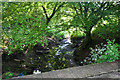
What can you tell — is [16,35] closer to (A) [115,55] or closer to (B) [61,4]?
(B) [61,4]

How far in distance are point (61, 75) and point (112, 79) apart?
775 mm

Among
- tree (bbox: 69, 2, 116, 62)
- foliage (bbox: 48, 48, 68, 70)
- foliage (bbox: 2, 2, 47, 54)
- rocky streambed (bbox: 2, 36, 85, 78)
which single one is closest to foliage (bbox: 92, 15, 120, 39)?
tree (bbox: 69, 2, 116, 62)

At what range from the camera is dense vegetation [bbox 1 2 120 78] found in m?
2.92

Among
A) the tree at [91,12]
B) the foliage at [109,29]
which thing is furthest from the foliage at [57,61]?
the tree at [91,12]

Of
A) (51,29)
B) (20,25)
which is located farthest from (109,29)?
(20,25)

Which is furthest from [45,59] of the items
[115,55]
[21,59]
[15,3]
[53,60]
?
[115,55]

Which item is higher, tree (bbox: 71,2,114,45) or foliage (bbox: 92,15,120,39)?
tree (bbox: 71,2,114,45)

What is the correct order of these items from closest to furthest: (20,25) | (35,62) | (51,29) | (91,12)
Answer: (20,25) → (91,12) → (51,29) → (35,62)

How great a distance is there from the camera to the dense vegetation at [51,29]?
9.57ft

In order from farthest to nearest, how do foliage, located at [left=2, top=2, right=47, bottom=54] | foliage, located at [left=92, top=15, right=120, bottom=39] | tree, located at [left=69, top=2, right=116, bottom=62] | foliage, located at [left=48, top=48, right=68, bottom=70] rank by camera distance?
foliage, located at [left=48, top=48, right=68, bottom=70] < foliage, located at [left=92, top=15, right=120, bottom=39] < tree, located at [left=69, top=2, right=116, bottom=62] < foliage, located at [left=2, top=2, right=47, bottom=54]

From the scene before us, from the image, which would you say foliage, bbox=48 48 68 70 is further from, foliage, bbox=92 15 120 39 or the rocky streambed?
foliage, bbox=92 15 120 39

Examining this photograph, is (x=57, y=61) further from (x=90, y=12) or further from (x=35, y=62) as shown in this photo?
(x=90, y=12)

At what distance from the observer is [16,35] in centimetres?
286

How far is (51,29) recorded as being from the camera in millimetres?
4109
